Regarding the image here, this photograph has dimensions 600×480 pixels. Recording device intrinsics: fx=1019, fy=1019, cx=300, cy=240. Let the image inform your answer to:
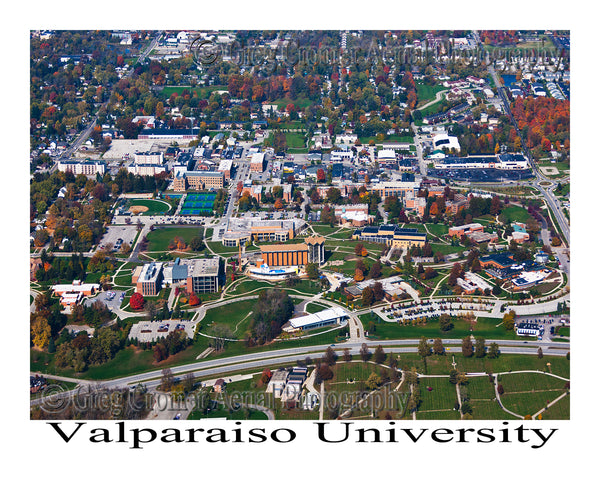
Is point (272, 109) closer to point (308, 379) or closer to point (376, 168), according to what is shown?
point (376, 168)

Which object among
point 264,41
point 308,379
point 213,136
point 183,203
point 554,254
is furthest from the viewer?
point 264,41

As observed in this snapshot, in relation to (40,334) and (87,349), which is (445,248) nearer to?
(87,349)

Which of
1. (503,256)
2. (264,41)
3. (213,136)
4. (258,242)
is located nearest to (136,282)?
(258,242)

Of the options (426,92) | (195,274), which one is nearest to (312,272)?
(195,274)

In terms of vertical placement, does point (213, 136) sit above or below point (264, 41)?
below

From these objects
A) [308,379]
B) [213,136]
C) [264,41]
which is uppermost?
[264,41]

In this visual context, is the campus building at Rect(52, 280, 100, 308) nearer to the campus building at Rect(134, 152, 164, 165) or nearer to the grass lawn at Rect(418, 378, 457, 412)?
the grass lawn at Rect(418, 378, 457, 412)

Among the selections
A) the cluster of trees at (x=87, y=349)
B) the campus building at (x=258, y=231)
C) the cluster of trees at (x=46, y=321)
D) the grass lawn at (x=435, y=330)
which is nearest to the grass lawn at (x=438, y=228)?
the campus building at (x=258, y=231)
